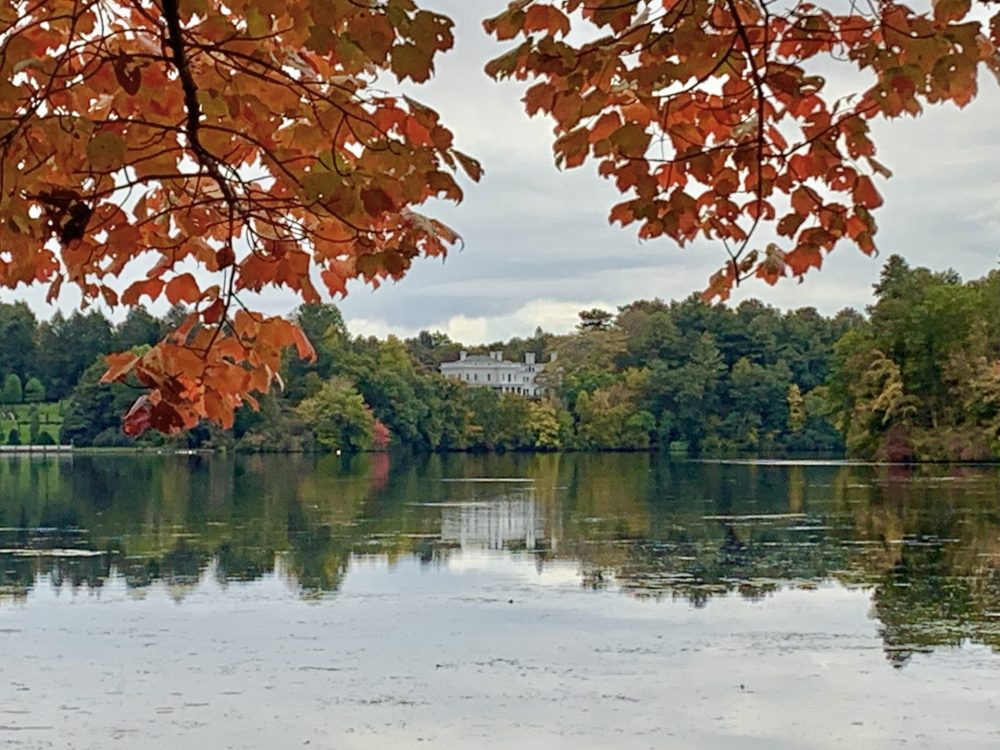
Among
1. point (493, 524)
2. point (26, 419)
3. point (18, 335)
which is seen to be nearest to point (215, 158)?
point (493, 524)

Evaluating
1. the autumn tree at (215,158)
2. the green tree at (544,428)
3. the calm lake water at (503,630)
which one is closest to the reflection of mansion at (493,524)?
the calm lake water at (503,630)

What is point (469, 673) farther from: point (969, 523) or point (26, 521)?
point (26, 521)

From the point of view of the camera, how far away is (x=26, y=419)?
249ft

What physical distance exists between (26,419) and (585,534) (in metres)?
63.6

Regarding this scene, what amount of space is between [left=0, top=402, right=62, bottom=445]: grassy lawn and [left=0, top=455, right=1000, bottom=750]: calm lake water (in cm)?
5467

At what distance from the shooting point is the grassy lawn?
240ft

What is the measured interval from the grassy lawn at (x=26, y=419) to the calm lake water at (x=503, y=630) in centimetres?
5467

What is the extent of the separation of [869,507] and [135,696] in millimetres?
16752

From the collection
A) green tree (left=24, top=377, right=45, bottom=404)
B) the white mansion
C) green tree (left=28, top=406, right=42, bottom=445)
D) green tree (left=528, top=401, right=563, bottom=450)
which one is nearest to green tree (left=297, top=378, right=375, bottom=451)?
green tree (left=528, top=401, right=563, bottom=450)

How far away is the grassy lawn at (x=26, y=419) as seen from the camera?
73250mm

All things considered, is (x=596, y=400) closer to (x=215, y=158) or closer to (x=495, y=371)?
(x=495, y=371)

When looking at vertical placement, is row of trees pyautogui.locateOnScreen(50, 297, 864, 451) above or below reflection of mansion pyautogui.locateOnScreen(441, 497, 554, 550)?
above

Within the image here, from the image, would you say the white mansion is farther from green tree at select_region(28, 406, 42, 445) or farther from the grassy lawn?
green tree at select_region(28, 406, 42, 445)

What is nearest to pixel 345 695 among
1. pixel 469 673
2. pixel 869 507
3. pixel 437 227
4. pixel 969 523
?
pixel 469 673
